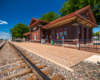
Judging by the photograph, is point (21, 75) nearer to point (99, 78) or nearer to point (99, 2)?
point (99, 78)

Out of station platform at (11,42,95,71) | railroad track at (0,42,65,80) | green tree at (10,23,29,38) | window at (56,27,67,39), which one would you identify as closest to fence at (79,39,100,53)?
station platform at (11,42,95,71)

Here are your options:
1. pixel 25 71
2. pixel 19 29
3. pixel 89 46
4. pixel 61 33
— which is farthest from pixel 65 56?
pixel 19 29

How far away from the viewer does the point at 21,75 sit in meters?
1.78

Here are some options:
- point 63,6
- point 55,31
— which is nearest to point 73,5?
point 63,6

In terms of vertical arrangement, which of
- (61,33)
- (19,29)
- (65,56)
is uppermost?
(19,29)

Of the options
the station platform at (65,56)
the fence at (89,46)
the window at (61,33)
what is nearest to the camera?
the station platform at (65,56)

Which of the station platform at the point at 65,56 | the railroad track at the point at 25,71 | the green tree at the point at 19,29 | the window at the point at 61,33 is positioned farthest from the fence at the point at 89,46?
the green tree at the point at 19,29

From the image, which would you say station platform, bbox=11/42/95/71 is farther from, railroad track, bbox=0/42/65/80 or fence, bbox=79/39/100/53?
fence, bbox=79/39/100/53

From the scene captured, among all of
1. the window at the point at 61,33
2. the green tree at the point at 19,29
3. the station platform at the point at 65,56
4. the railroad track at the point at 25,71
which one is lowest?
the station platform at the point at 65,56

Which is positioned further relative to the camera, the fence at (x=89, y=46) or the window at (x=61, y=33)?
the window at (x=61, y=33)

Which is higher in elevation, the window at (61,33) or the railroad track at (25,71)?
the window at (61,33)

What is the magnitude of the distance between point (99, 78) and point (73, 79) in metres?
0.83

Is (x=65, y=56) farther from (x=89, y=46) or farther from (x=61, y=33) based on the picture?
(x=61, y=33)

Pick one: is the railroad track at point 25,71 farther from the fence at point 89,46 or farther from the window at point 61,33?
the window at point 61,33
